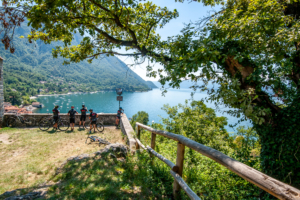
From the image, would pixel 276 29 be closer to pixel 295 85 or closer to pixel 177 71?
pixel 295 85

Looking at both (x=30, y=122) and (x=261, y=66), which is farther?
(x=30, y=122)

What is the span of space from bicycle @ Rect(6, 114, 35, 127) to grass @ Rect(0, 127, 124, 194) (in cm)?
74

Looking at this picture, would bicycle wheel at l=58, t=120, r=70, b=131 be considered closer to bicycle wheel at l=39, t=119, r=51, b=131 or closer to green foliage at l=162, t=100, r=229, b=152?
bicycle wheel at l=39, t=119, r=51, b=131

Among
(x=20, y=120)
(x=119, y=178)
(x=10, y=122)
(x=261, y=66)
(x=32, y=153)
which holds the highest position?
(x=261, y=66)

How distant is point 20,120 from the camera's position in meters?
9.65

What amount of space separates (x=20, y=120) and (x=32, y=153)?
18.0 feet

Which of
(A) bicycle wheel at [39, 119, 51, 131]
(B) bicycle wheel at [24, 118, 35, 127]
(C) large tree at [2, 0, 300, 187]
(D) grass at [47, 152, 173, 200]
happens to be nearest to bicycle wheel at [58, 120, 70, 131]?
(A) bicycle wheel at [39, 119, 51, 131]

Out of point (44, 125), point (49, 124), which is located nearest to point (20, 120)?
point (44, 125)

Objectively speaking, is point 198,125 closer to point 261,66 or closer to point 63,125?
point 261,66

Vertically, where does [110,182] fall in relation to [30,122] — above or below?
above

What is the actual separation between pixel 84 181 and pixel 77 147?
4042mm

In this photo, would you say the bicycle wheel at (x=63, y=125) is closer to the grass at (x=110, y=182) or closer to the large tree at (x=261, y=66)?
the grass at (x=110, y=182)

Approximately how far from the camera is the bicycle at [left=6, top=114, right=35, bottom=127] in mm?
9438

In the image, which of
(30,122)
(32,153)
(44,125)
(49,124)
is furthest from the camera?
(30,122)
